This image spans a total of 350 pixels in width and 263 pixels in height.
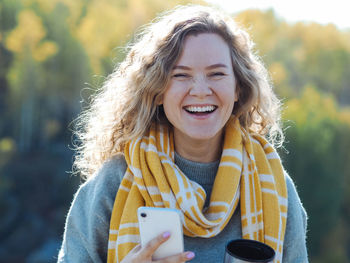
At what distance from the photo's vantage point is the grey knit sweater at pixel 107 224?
151cm

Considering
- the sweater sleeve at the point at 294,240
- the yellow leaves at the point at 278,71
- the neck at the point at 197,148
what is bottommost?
the sweater sleeve at the point at 294,240

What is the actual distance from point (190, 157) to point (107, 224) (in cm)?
39

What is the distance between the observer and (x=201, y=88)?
144cm

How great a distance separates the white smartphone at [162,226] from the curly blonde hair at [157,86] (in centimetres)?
49

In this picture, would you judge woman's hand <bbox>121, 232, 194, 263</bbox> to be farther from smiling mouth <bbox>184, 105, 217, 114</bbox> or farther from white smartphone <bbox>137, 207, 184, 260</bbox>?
smiling mouth <bbox>184, 105, 217, 114</bbox>

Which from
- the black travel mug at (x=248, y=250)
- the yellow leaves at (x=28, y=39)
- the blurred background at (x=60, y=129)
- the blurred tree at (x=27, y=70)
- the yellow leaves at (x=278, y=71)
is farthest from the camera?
the yellow leaves at (x=278, y=71)

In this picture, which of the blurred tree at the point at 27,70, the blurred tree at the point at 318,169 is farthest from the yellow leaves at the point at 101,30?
the blurred tree at the point at 318,169

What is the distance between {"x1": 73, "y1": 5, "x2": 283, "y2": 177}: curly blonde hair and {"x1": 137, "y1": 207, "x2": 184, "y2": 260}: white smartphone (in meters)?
0.49

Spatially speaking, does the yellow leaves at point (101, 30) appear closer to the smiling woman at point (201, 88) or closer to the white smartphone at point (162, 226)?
the smiling woman at point (201, 88)

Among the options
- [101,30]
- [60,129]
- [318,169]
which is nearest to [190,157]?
[318,169]

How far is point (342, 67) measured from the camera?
2292 centimetres

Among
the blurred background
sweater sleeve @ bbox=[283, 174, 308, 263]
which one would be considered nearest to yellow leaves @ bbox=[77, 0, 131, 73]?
the blurred background

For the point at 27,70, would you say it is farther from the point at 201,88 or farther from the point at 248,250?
the point at 248,250

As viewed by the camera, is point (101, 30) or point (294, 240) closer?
point (294, 240)
